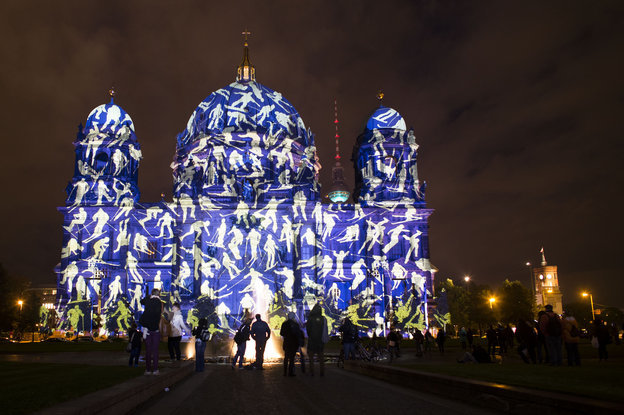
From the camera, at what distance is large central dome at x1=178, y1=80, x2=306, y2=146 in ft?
230

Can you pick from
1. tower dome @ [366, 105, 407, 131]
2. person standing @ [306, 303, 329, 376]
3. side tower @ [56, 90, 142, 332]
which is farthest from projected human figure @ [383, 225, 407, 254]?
person standing @ [306, 303, 329, 376]

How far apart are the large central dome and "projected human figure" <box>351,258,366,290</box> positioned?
66.7ft

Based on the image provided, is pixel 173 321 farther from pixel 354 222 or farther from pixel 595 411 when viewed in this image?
pixel 354 222

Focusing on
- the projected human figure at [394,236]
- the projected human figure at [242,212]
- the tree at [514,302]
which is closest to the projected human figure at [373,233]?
the projected human figure at [394,236]

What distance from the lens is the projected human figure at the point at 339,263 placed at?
59719mm

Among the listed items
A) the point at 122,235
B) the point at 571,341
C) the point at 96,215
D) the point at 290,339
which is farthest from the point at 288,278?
the point at 571,341

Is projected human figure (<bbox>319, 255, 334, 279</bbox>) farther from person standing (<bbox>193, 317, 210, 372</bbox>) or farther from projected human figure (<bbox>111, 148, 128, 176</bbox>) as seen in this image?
person standing (<bbox>193, 317, 210, 372</bbox>)

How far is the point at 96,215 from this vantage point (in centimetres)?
Answer: 5978

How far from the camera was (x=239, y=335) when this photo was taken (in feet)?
60.1

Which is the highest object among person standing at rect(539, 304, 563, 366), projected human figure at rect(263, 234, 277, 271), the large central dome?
the large central dome

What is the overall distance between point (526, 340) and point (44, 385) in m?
15.0

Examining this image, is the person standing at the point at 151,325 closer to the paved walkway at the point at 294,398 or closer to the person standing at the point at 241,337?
the paved walkway at the point at 294,398

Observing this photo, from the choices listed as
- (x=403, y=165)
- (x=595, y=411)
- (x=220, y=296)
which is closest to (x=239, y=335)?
(x=595, y=411)

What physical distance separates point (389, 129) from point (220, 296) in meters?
27.0
